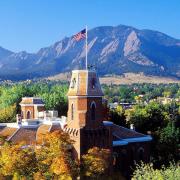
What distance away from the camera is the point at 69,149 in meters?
43.3

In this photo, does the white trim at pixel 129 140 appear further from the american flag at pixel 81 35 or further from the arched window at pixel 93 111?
the american flag at pixel 81 35

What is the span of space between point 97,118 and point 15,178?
10.7 metres

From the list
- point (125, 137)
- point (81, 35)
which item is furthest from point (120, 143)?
point (81, 35)

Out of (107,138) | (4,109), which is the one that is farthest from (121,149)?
(4,109)

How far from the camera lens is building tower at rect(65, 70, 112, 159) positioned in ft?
142

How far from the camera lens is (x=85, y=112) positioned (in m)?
43.4

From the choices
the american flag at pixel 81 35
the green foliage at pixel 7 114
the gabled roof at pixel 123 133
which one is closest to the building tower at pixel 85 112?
the american flag at pixel 81 35

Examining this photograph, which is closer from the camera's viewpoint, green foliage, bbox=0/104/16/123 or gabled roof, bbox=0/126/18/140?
gabled roof, bbox=0/126/18/140

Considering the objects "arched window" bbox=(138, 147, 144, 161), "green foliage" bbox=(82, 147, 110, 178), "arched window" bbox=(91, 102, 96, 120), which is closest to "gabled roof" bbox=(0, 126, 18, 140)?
"arched window" bbox=(91, 102, 96, 120)

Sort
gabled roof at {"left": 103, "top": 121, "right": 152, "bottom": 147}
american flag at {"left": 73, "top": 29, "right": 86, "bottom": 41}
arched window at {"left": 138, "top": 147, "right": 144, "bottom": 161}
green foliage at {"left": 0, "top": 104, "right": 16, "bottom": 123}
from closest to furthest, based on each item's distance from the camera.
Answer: american flag at {"left": 73, "top": 29, "right": 86, "bottom": 41}, gabled roof at {"left": 103, "top": 121, "right": 152, "bottom": 147}, arched window at {"left": 138, "top": 147, "right": 144, "bottom": 161}, green foliage at {"left": 0, "top": 104, "right": 16, "bottom": 123}

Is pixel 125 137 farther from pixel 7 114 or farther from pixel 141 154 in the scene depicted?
pixel 7 114

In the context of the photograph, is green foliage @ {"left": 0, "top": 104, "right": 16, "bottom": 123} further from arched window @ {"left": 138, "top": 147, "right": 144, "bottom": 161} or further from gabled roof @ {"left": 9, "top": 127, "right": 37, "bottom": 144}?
arched window @ {"left": 138, "top": 147, "right": 144, "bottom": 161}

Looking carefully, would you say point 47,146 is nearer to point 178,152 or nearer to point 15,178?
point 15,178

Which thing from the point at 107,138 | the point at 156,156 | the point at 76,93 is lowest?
the point at 156,156
